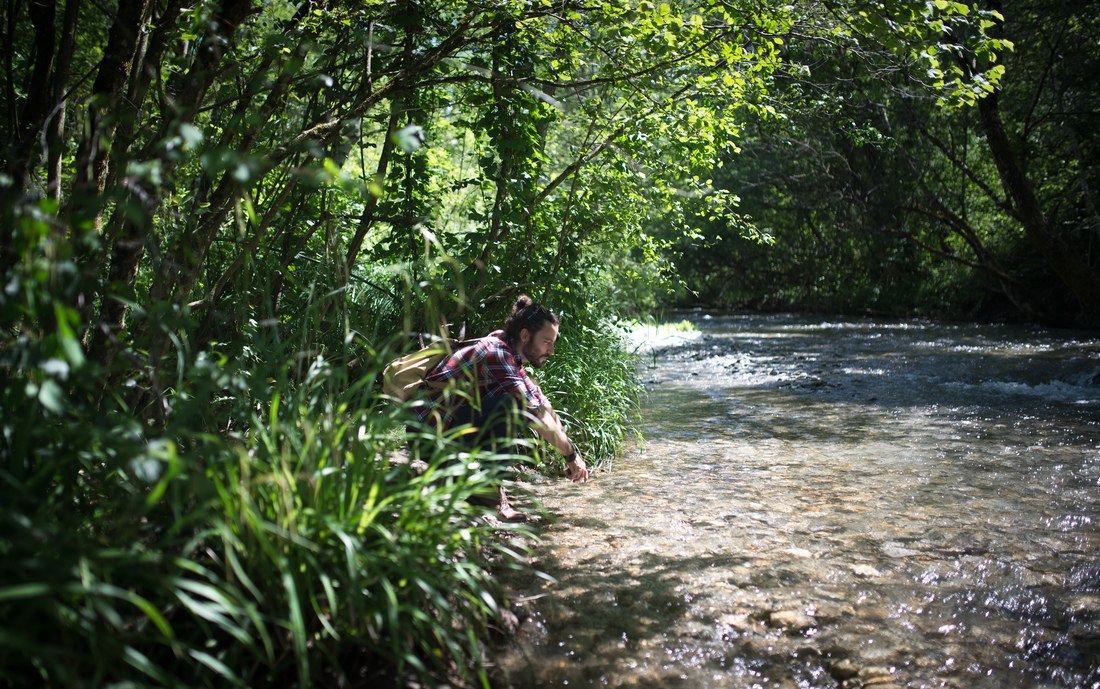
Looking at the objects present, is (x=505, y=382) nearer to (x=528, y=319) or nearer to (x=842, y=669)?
(x=528, y=319)

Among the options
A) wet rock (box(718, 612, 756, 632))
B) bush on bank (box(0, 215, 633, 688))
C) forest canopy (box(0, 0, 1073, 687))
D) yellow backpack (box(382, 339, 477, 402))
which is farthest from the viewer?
yellow backpack (box(382, 339, 477, 402))

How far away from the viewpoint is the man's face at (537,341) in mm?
4738

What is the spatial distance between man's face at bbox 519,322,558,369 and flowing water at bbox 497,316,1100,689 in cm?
103

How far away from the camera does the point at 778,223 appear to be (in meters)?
33.5

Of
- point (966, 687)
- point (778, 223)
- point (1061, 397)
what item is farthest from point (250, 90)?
point (778, 223)

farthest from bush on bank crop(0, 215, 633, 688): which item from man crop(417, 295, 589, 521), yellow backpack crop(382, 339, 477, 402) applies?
man crop(417, 295, 589, 521)

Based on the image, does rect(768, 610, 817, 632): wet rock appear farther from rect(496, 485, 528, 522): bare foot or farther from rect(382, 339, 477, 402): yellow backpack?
rect(382, 339, 477, 402): yellow backpack

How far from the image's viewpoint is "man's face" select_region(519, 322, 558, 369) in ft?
15.5

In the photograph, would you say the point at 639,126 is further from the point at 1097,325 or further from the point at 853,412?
the point at 1097,325

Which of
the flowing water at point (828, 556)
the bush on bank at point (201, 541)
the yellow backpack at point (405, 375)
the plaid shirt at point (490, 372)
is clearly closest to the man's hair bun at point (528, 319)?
the plaid shirt at point (490, 372)

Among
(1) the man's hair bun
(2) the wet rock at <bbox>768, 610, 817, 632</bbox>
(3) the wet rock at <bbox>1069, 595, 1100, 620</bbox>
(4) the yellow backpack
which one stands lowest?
(3) the wet rock at <bbox>1069, 595, 1100, 620</bbox>

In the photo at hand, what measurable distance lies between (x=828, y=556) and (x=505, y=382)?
6.35ft

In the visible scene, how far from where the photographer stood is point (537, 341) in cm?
475

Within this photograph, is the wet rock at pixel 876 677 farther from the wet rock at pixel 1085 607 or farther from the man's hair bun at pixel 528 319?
the man's hair bun at pixel 528 319
